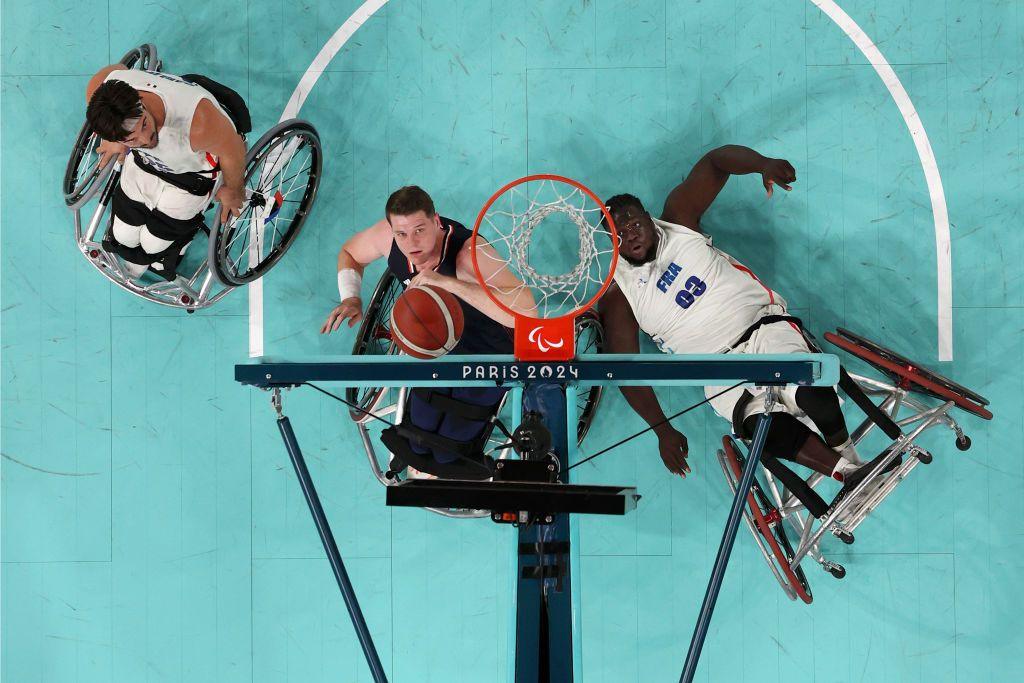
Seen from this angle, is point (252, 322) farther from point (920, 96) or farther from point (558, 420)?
point (920, 96)

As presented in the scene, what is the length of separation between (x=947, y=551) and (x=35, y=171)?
5.81m

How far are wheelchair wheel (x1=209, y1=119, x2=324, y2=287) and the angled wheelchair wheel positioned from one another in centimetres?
273

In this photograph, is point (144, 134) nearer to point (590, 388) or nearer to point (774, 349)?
point (590, 388)

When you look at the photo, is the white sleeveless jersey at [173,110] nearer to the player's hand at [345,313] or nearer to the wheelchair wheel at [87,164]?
the wheelchair wheel at [87,164]

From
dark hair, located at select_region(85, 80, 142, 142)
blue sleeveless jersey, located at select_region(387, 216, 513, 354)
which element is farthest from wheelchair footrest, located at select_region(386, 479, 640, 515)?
dark hair, located at select_region(85, 80, 142, 142)

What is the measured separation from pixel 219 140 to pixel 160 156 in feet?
1.11

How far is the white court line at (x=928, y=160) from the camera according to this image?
4.61 meters

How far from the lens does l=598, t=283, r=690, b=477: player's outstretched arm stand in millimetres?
4352

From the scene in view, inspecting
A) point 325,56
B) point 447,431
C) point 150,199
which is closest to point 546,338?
point 447,431

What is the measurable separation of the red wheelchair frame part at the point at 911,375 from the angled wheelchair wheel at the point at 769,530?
0.77 meters

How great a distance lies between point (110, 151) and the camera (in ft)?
14.2

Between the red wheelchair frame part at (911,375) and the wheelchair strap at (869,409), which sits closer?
Answer: the wheelchair strap at (869,409)

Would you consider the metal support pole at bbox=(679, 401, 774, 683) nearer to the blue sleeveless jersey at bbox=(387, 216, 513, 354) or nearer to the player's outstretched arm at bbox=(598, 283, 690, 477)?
the player's outstretched arm at bbox=(598, 283, 690, 477)

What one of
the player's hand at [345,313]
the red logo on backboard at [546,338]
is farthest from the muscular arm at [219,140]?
the red logo on backboard at [546,338]
